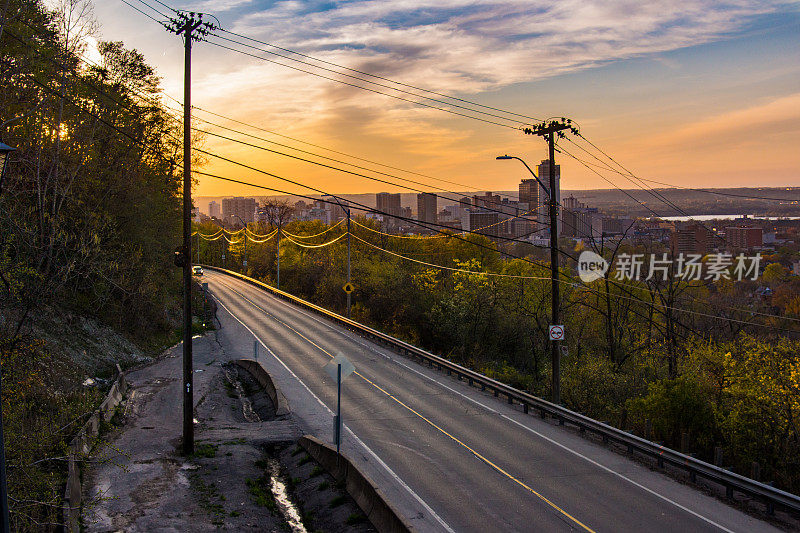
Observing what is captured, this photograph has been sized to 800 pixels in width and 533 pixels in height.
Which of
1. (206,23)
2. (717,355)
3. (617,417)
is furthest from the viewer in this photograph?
(617,417)

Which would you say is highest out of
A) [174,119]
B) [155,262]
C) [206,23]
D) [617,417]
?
[174,119]

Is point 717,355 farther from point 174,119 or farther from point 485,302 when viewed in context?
point 174,119

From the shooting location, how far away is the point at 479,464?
17.0 meters

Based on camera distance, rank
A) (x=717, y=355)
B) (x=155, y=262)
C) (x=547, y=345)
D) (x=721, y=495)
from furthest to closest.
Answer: (x=547, y=345)
(x=155, y=262)
(x=717, y=355)
(x=721, y=495)

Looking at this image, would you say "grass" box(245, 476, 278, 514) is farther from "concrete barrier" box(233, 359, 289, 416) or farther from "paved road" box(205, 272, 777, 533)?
"concrete barrier" box(233, 359, 289, 416)

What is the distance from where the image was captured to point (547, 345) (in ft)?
156

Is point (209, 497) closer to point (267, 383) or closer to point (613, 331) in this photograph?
point (267, 383)

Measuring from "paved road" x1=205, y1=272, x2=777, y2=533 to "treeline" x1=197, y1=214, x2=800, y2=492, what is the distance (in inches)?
147

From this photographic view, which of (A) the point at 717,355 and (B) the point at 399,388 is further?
(B) the point at 399,388

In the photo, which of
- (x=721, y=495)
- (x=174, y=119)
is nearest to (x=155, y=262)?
(x=174, y=119)

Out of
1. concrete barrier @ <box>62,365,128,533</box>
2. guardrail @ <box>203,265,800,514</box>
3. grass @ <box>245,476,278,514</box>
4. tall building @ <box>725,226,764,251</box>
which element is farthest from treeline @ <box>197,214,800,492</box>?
concrete barrier @ <box>62,365,128,533</box>

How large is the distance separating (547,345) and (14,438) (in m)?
41.2

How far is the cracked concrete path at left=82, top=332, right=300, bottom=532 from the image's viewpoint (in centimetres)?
1327

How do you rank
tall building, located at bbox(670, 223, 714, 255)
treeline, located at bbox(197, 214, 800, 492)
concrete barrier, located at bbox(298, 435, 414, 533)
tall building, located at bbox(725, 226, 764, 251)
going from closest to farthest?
concrete barrier, located at bbox(298, 435, 414, 533), treeline, located at bbox(197, 214, 800, 492), tall building, located at bbox(670, 223, 714, 255), tall building, located at bbox(725, 226, 764, 251)
